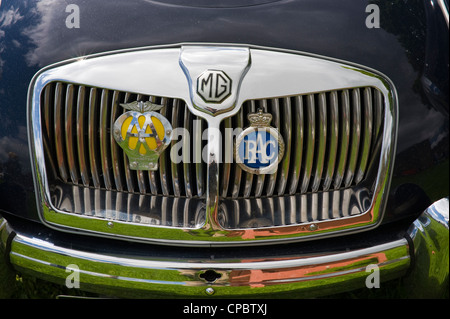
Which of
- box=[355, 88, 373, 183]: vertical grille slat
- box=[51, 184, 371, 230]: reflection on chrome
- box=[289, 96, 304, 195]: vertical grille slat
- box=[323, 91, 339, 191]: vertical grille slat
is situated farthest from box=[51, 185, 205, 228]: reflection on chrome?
box=[355, 88, 373, 183]: vertical grille slat

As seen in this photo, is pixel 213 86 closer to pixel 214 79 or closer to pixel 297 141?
pixel 214 79

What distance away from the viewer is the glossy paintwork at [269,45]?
2.04 m

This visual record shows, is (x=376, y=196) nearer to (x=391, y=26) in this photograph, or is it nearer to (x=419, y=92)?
(x=419, y=92)

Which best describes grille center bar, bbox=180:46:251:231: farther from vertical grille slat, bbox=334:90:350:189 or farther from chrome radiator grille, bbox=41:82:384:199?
vertical grille slat, bbox=334:90:350:189

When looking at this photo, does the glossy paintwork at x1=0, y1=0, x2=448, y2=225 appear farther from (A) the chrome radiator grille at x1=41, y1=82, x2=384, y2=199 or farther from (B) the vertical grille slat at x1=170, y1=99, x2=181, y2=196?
(B) the vertical grille slat at x1=170, y1=99, x2=181, y2=196

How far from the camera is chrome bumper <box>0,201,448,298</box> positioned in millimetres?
1985

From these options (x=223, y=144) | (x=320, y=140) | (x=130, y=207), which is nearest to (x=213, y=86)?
(x=223, y=144)

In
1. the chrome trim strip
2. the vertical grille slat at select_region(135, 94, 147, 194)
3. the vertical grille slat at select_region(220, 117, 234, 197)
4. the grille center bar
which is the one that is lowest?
the chrome trim strip

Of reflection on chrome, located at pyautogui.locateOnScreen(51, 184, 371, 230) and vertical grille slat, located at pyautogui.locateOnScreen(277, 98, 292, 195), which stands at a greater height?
vertical grille slat, located at pyautogui.locateOnScreen(277, 98, 292, 195)

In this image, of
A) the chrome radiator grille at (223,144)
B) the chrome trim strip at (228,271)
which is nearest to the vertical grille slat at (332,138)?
the chrome radiator grille at (223,144)

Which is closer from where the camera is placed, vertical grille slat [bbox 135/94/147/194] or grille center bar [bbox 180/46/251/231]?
grille center bar [bbox 180/46/251/231]

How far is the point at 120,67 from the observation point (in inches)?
78.0

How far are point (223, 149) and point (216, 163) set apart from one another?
0.06 m

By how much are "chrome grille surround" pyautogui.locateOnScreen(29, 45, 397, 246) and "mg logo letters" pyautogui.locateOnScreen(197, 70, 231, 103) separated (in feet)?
0.18
